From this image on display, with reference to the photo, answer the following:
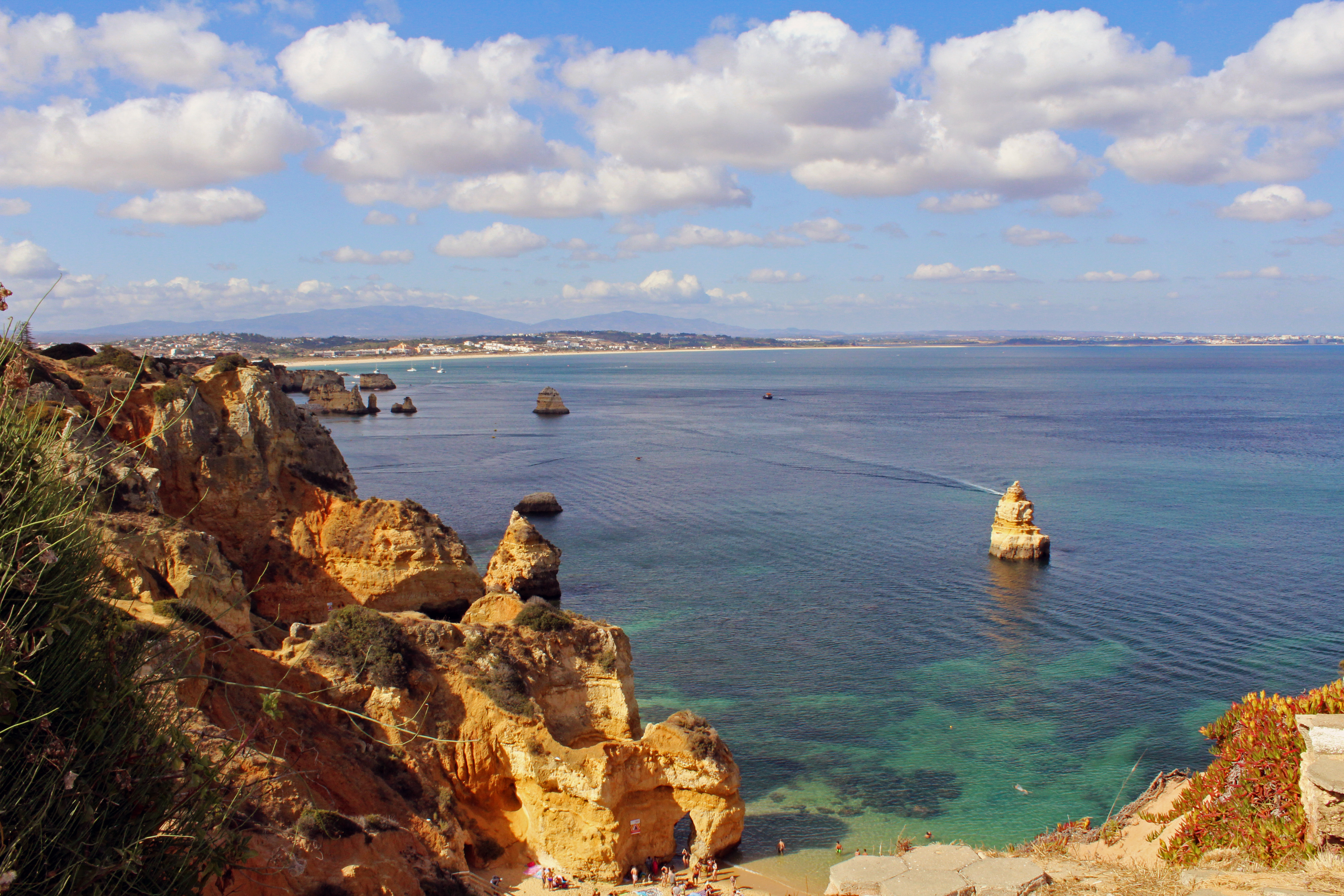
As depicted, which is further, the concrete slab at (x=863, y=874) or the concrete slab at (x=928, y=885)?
the concrete slab at (x=863, y=874)

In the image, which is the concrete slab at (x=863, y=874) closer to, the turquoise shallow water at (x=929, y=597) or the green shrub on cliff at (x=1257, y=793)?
the green shrub on cliff at (x=1257, y=793)

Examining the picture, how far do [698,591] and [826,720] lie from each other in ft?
56.3

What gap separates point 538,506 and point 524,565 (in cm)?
2337

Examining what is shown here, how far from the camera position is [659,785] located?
23125mm

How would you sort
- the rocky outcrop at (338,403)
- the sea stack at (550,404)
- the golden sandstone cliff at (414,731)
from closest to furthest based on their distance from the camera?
Result: the golden sandstone cliff at (414,731)
the sea stack at (550,404)
the rocky outcrop at (338,403)

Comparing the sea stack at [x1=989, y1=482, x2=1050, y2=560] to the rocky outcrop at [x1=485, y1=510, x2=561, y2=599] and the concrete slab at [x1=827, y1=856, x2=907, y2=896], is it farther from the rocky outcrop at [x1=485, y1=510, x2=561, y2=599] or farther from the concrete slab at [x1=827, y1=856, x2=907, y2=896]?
the concrete slab at [x1=827, y1=856, x2=907, y2=896]

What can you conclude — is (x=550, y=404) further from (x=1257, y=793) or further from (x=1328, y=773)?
(x=1328, y=773)

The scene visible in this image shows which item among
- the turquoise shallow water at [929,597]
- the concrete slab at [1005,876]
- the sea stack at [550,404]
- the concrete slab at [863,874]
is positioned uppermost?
the sea stack at [550,404]

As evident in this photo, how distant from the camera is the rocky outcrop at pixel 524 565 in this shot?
157ft

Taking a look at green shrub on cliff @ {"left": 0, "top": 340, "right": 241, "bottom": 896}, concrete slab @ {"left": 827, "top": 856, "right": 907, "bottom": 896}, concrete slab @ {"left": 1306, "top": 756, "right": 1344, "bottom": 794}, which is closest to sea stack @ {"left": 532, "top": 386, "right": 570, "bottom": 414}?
concrete slab @ {"left": 827, "top": 856, "right": 907, "bottom": 896}

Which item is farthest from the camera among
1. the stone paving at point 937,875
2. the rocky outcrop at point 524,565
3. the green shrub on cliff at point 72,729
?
the rocky outcrop at point 524,565

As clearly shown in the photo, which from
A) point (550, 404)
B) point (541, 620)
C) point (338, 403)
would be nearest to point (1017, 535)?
point (541, 620)

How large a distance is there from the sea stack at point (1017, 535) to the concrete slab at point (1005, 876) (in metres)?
41.6

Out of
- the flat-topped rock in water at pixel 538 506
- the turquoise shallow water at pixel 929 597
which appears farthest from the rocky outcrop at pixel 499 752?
the flat-topped rock in water at pixel 538 506
